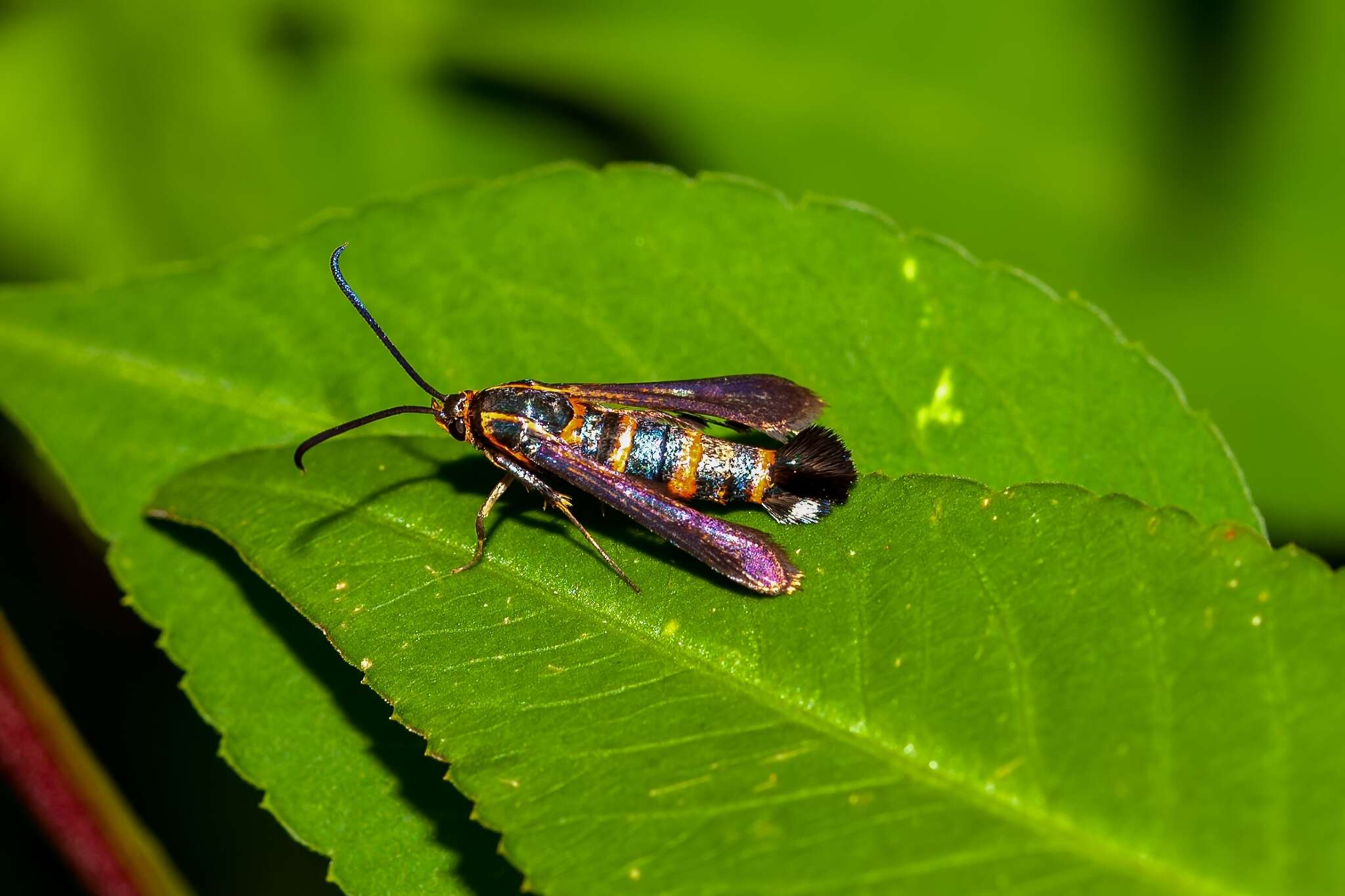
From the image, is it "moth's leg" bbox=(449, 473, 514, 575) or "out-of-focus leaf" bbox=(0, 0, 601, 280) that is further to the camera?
"out-of-focus leaf" bbox=(0, 0, 601, 280)

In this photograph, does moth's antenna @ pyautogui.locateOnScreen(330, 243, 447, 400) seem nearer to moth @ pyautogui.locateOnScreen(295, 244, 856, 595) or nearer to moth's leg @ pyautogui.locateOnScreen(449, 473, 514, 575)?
moth @ pyautogui.locateOnScreen(295, 244, 856, 595)

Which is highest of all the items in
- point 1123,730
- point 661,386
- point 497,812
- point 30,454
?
point 661,386

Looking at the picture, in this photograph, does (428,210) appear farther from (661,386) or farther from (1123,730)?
(1123,730)

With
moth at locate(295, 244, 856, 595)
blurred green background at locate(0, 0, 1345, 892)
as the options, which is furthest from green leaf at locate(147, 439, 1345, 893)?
blurred green background at locate(0, 0, 1345, 892)

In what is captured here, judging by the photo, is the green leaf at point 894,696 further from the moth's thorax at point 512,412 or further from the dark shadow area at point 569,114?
the dark shadow area at point 569,114

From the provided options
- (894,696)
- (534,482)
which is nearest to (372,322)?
(534,482)

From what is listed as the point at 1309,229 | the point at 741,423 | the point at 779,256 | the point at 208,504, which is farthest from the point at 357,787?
the point at 1309,229

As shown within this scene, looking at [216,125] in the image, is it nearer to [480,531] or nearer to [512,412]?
[512,412]
